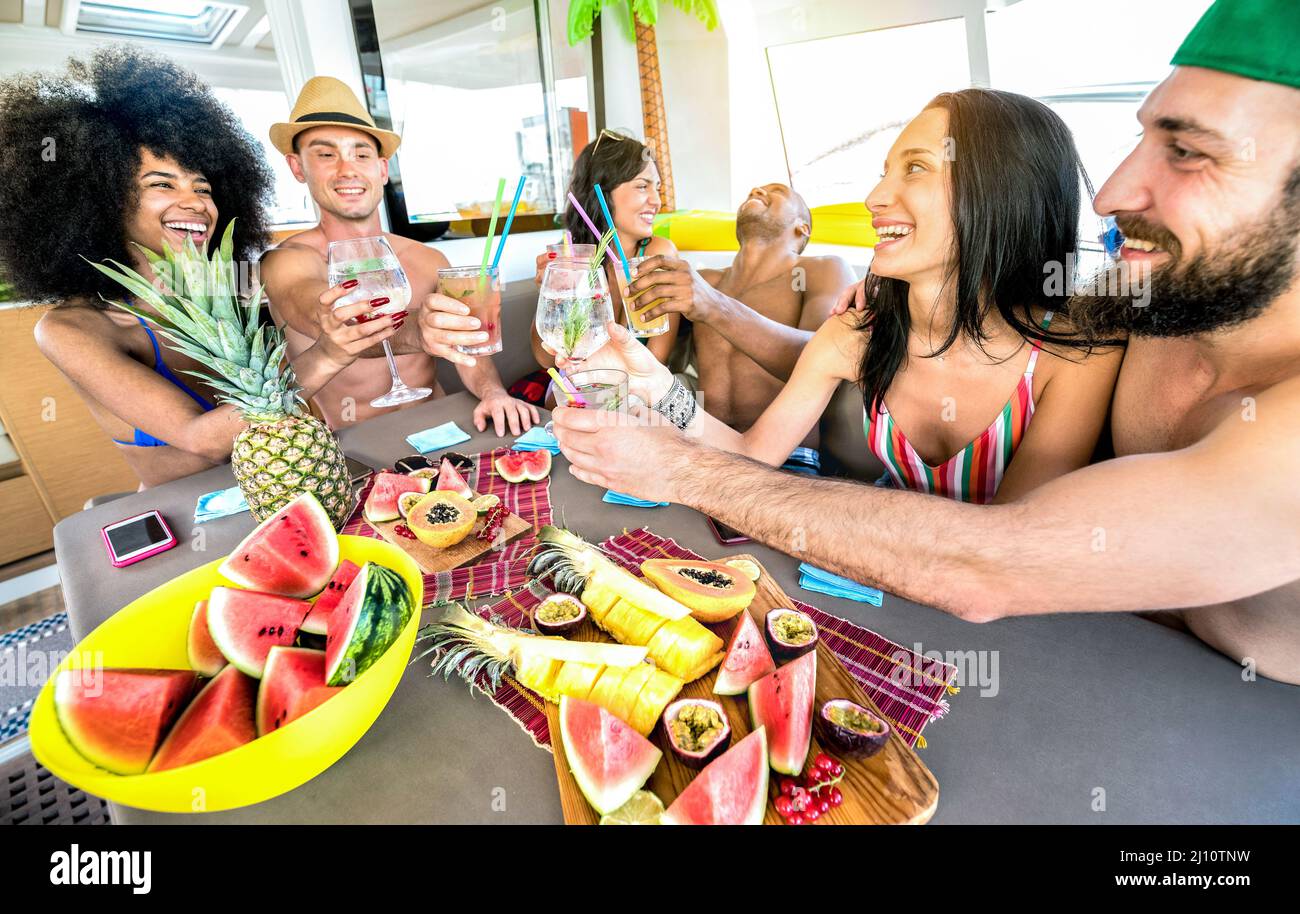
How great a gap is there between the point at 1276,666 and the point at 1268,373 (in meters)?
0.53

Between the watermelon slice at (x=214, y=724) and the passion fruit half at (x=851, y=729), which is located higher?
the watermelon slice at (x=214, y=724)

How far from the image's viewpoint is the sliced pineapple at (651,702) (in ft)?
3.17

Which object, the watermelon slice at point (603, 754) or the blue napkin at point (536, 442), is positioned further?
the blue napkin at point (536, 442)

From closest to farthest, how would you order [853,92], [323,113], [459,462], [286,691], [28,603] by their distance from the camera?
[286,691]
[459,462]
[323,113]
[28,603]
[853,92]

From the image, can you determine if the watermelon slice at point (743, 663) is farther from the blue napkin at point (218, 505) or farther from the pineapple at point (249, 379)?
the blue napkin at point (218, 505)

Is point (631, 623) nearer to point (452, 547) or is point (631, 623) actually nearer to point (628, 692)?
point (628, 692)

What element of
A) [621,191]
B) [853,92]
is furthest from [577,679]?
[853,92]

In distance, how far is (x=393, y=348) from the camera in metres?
2.46

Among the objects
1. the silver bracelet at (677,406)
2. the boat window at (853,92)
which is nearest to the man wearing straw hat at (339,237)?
the silver bracelet at (677,406)

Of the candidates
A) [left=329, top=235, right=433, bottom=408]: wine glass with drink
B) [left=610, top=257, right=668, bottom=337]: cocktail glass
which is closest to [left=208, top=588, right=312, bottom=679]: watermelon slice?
[left=329, top=235, right=433, bottom=408]: wine glass with drink

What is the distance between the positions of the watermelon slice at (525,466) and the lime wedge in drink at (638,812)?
3.57 ft

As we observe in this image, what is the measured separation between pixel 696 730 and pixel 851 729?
237 millimetres

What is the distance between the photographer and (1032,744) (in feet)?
3.07

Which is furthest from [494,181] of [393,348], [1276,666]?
[1276,666]
